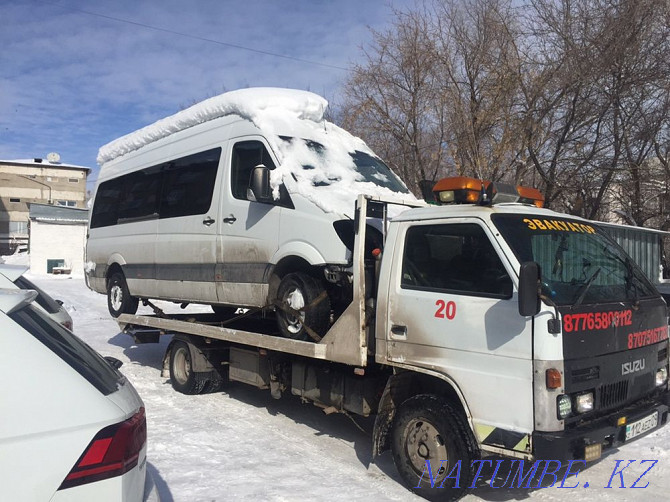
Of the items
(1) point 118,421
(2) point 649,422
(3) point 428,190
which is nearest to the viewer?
(1) point 118,421

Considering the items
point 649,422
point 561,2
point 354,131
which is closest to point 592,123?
point 561,2

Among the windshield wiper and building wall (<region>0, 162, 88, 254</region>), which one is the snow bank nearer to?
the windshield wiper

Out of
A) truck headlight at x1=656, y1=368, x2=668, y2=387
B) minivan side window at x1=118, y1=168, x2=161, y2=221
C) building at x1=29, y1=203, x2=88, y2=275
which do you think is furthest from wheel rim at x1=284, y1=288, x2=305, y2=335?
building at x1=29, y1=203, x2=88, y2=275

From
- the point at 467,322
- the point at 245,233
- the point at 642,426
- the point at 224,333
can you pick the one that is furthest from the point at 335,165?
the point at 642,426

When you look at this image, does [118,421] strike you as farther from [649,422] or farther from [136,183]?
[136,183]

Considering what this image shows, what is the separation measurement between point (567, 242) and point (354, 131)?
1431cm

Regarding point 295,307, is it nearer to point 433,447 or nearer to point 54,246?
point 433,447

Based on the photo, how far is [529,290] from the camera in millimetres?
3619

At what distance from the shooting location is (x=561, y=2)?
46.0 ft

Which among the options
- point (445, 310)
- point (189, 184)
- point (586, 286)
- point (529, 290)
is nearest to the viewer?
point (529, 290)

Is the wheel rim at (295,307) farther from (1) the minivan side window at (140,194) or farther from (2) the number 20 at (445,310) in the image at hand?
(1) the minivan side window at (140,194)

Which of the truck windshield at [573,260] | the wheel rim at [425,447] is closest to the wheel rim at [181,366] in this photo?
the wheel rim at [425,447]

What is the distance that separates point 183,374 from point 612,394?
5427 mm

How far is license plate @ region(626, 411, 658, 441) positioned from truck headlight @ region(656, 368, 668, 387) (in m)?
0.36
